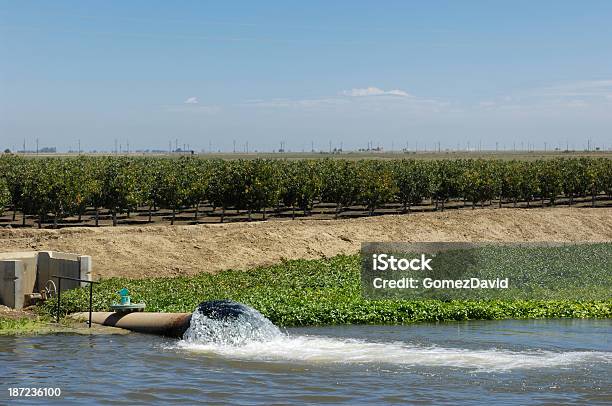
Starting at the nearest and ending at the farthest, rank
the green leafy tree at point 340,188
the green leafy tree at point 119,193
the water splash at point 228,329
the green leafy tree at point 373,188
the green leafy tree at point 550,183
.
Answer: the water splash at point 228,329 → the green leafy tree at point 119,193 → the green leafy tree at point 373,188 → the green leafy tree at point 340,188 → the green leafy tree at point 550,183

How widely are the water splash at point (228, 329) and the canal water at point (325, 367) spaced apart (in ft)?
0.38

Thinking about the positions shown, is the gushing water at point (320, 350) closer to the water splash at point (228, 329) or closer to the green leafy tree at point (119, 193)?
the water splash at point (228, 329)

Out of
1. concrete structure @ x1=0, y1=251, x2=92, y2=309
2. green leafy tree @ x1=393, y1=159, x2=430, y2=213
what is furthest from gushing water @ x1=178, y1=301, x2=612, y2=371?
green leafy tree @ x1=393, y1=159, x2=430, y2=213

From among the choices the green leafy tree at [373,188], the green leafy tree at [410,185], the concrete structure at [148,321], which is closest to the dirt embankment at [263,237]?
the concrete structure at [148,321]

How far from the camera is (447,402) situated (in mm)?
18078

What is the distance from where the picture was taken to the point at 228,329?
2441cm

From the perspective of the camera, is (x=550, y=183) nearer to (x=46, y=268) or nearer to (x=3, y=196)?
(x=3, y=196)

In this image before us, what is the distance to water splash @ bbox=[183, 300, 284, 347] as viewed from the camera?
24281mm

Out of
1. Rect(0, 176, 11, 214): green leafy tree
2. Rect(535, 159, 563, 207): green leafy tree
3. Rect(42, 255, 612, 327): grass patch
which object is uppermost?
Rect(535, 159, 563, 207): green leafy tree

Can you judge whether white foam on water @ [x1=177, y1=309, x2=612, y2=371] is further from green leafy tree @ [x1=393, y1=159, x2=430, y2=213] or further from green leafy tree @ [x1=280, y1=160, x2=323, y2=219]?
green leafy tree @ [x1=393, y1=159, x2=430, y2=213]

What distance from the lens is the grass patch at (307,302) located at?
1125 inches

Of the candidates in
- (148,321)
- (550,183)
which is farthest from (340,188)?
(148,321)

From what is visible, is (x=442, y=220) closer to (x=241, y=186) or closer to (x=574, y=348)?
(x=241, y=186)

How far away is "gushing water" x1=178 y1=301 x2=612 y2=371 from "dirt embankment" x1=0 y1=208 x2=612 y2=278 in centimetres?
1334
